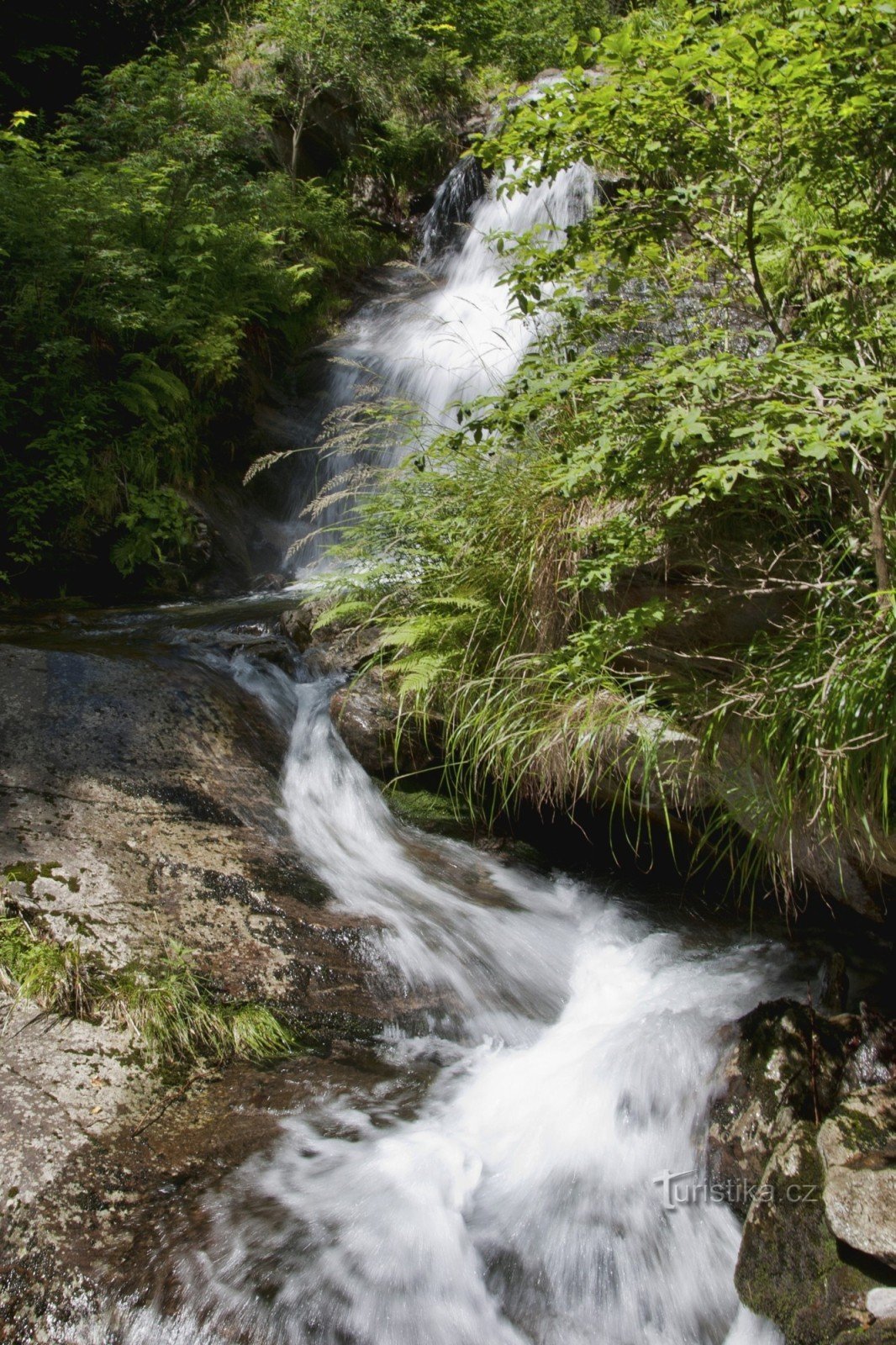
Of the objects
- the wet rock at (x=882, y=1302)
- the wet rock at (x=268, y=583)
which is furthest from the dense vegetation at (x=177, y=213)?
the wet rock at (x=882, y=1302)

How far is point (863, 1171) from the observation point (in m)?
2.24

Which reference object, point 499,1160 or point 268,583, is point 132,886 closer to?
point 499,1160

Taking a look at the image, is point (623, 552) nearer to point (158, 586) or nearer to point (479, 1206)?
point (479, 1206)

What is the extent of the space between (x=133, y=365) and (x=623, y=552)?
5660mm

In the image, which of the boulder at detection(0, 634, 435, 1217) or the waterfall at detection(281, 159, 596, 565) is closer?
the boulder at detection(0, 634, 435, 1217)

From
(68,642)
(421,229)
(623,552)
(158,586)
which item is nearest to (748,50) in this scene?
(623,552)

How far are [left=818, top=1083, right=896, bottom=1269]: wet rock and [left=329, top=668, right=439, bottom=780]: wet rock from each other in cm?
253

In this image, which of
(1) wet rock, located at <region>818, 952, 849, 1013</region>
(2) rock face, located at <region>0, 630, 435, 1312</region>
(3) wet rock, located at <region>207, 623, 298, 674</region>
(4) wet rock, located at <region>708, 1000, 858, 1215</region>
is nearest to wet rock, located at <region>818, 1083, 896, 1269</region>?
(4) wet rock, located at <region>708, 1000, 858, 1215</region>

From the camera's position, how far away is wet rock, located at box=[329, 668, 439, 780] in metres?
4.54

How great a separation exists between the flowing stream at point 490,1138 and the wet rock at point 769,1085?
0.09 meters

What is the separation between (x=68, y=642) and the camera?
497 cm

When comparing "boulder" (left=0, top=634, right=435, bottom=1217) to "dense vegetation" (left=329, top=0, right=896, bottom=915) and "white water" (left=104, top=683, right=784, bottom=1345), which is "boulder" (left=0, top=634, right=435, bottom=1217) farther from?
"dense vegetation" (left=329, top=0, right=896, bottom=915)

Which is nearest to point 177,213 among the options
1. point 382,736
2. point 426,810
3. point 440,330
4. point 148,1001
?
point 440,330

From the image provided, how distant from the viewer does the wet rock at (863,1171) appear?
2113 mm
